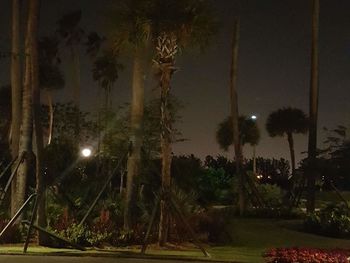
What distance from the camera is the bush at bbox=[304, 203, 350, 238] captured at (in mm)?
23422

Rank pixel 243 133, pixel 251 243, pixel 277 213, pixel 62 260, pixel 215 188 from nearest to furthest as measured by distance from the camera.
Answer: pixel 62 260 → pixel 251 243 → pixel 277 213 → pixel 215 188 → pixel 243 133

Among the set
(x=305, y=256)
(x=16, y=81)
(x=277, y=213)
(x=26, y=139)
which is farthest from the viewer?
(x=277, y=213)

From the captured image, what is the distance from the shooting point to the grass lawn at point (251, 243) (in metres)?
16.0

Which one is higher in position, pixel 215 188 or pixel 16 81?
pixel 16 81

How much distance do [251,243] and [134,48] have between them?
700 cm

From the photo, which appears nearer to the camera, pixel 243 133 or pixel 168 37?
pixel 168 37

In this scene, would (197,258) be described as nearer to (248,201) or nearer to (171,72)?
→ (171,72)

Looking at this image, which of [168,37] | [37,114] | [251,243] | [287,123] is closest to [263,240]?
[251,243]

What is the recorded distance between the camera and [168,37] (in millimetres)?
17406

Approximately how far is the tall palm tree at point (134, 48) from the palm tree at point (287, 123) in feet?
113

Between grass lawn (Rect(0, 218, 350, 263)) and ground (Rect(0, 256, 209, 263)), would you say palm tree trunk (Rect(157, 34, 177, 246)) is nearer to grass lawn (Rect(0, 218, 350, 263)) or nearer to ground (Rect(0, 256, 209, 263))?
grass lawn (Rect(0, 218, 350, 263))

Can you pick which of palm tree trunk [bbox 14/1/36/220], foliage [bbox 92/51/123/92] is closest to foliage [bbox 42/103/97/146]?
foliage [bbox 92/51/123/92]

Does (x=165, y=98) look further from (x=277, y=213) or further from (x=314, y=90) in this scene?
(x=314, y=90)

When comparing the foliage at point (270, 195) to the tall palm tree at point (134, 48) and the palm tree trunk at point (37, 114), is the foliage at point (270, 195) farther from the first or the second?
the palm tree trunk at point (37, 114)
